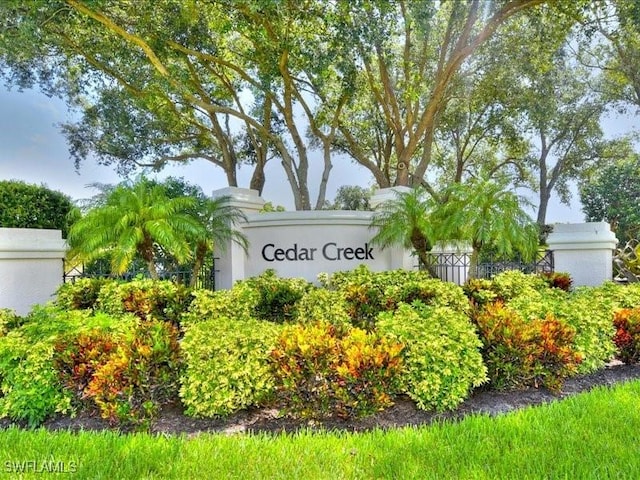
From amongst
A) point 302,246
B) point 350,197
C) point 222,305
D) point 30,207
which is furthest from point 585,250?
point 350,197

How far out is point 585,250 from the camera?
10.5m

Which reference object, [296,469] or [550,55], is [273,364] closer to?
[296,469]

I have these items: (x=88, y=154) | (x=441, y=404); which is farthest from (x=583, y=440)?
(x=88, y=154)

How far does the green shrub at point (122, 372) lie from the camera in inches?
153

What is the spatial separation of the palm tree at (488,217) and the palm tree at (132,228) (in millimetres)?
5311

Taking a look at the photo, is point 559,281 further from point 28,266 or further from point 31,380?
point 28,266

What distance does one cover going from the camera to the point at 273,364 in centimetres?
418

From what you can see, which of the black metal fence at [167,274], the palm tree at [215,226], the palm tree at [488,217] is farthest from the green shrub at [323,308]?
the black metal fence at [167,274]

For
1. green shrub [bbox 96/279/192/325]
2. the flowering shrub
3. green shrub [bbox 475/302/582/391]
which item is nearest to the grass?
green shrub [bbox 475/302/582/391]

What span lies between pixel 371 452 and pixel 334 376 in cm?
89

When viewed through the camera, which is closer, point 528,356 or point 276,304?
point 528,356

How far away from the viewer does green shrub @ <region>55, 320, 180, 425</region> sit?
389 cm

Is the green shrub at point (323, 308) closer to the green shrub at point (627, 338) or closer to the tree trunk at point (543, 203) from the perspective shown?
the green shrub at point (627, 338)

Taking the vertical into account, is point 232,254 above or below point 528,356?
above
